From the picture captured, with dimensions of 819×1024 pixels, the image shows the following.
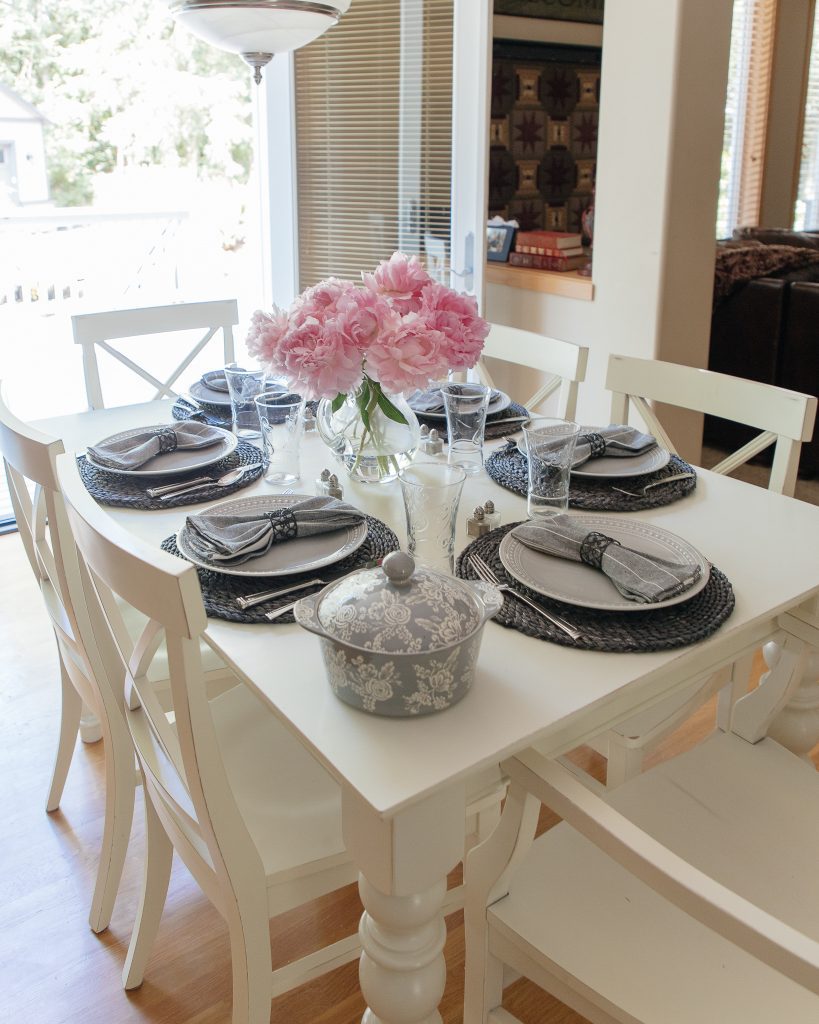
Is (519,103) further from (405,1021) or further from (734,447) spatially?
(405,1021)

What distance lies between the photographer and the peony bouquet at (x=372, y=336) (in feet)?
4.76

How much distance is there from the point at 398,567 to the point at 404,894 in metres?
0.33

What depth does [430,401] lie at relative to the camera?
2.07 metres

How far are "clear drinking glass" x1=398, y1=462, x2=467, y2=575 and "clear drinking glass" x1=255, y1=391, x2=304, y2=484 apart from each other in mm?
368

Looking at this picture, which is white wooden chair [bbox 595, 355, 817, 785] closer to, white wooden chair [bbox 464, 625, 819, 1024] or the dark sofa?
white wooden chair [bbox 464, 625, 819, 1024]

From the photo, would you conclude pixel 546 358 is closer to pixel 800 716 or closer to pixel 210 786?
pixel 800 716

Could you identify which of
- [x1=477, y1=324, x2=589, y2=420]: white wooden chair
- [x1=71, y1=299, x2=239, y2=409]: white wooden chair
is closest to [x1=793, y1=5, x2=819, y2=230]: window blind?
[x1=477, y1=324, x2=589, y2=420]: white wooden chair

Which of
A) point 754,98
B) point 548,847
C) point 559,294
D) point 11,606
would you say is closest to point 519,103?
point 559,294

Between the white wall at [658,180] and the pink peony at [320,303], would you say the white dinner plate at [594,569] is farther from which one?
the white wall at [658,180]

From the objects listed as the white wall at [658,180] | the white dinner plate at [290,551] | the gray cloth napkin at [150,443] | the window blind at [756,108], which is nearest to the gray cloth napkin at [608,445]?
the white dinner plate at [290,551]

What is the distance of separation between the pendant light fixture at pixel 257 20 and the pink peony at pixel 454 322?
0.46 meters

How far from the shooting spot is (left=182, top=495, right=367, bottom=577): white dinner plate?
1296 mm

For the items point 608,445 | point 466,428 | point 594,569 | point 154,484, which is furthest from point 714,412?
point 154,484

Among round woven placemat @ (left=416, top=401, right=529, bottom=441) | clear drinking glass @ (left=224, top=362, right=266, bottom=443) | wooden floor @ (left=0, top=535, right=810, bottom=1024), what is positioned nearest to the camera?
wooden floor @ (left=0, top=535, right=810, bottom=1024)
